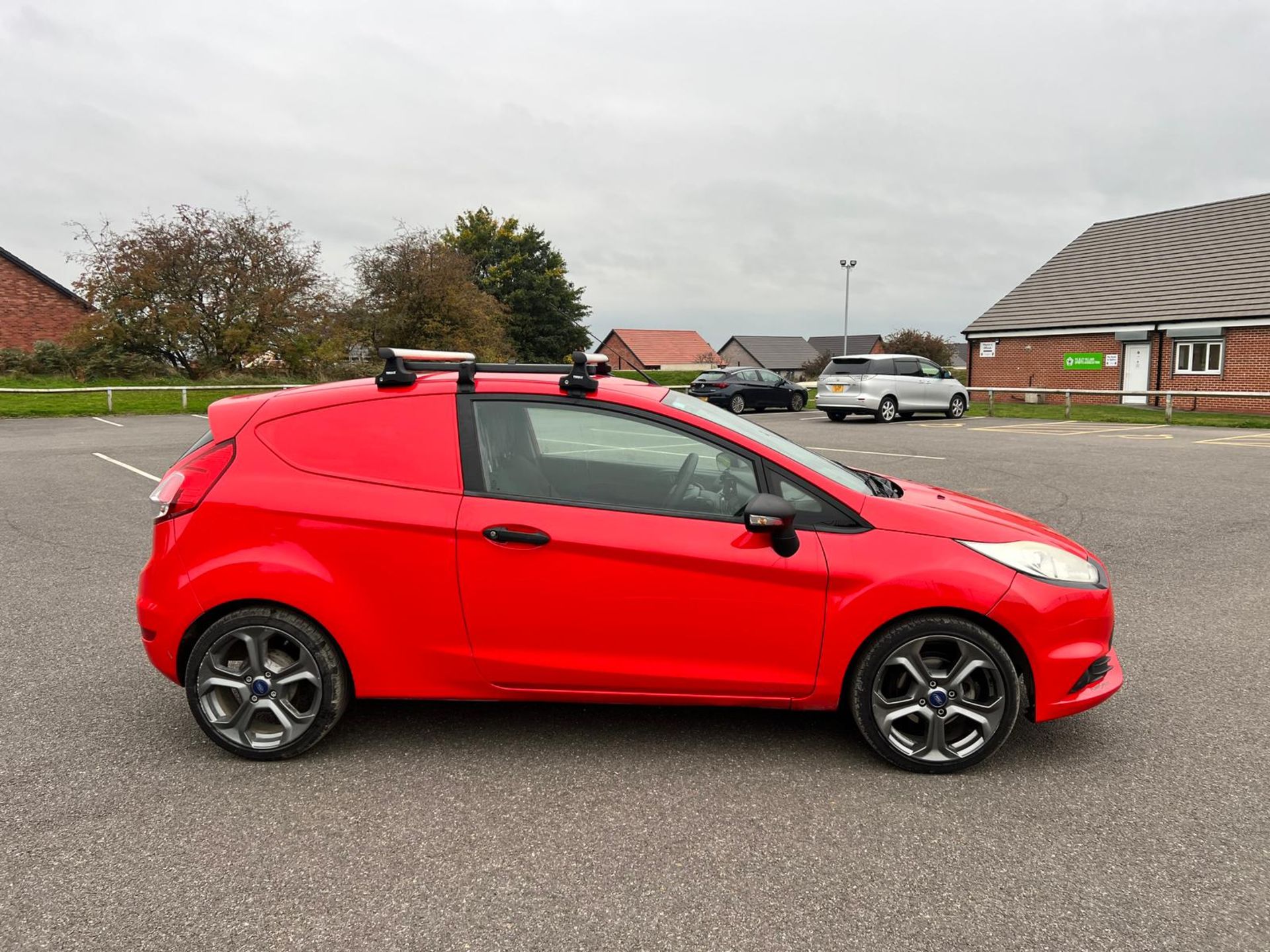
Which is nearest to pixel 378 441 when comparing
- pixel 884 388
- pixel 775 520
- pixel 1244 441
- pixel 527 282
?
pixel 775 520

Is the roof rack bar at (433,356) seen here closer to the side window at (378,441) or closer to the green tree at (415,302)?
the side window at (378,441)

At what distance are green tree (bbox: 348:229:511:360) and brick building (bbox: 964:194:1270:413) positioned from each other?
847 inches

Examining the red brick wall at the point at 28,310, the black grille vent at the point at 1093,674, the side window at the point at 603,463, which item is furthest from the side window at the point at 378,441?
the red brick wall at the point at 28,310

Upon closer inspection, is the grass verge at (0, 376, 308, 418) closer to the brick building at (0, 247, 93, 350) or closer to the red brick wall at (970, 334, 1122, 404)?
the brick building at (0, 247, 93, 350)

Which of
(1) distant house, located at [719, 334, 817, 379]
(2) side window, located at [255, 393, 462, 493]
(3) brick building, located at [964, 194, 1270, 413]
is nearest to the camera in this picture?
(2) side window, located at [255, 393, 462, 493]

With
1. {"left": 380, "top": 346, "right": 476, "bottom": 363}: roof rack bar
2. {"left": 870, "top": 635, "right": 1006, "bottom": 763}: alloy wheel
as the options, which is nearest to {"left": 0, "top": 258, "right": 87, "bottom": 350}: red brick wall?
{"left": 380, "top": 346, "right": 476, "bottom": 363}: roof rack bar

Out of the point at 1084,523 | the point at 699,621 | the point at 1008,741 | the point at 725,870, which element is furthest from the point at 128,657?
the point at 1084,523

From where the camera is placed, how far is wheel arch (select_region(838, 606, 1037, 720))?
11.0 ft

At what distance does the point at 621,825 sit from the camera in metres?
3.06

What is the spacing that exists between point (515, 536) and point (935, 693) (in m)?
1.68

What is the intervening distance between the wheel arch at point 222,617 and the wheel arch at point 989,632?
6.38 ft

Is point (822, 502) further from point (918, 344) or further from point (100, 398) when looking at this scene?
point (918, 344)

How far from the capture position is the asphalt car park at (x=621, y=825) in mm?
2529

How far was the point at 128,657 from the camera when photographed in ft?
15.6
